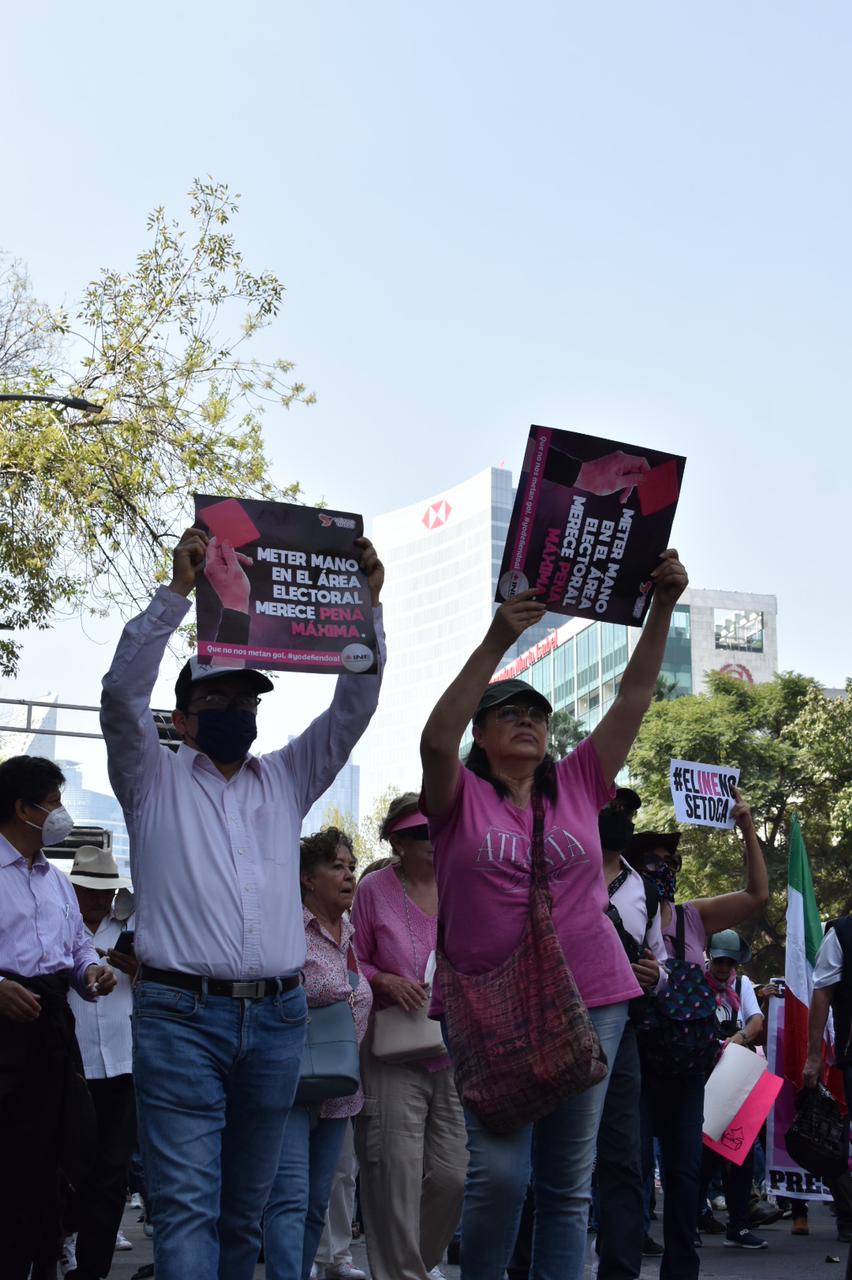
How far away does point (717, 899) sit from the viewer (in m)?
7.42

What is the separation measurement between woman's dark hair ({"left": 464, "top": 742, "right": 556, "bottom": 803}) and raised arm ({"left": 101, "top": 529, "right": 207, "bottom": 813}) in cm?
113

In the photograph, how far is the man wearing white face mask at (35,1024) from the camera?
6156 millimetres

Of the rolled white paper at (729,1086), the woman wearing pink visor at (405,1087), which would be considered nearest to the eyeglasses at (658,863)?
the woman wearing pink visor at (405,1087)

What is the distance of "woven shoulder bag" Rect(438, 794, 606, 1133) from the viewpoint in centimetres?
461

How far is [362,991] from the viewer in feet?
23.6

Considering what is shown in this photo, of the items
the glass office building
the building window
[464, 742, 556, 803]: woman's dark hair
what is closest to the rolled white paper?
[464, 742, 556, 803]: woman's dark hair

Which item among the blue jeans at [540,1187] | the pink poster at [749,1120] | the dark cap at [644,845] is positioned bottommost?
the pink poster at [749,1120]

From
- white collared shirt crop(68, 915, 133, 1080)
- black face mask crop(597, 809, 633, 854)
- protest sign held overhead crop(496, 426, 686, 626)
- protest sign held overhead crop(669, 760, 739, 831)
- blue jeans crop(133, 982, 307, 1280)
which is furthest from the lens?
protest sign held overhead crop(669, 760, 739, 831)

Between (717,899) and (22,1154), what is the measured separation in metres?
3.28

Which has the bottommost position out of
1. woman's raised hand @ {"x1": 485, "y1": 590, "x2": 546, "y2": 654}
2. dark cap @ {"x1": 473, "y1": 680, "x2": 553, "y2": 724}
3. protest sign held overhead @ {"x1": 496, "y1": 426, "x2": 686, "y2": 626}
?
dark cap @ {"x1": 473, "y1": 680, "x2": 553, "y2": 724}

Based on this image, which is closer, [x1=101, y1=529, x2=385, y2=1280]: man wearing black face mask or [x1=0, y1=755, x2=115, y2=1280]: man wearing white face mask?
[x1=101, y1=529, x2=385, y2=1280]: man wearing black face mask

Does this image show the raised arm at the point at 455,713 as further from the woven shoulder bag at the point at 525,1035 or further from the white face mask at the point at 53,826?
the white face mask at the point at 53,826

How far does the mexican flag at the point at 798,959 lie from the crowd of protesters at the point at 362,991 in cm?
366

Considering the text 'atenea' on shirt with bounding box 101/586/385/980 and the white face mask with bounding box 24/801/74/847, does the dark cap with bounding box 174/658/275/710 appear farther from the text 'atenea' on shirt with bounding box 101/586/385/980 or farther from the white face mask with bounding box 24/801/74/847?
the white face mask with bounding box 24/801/74/847
